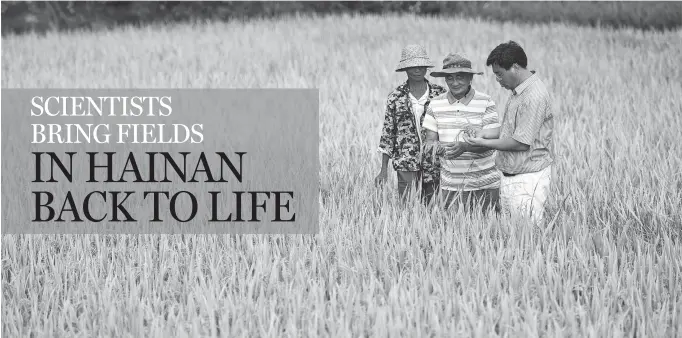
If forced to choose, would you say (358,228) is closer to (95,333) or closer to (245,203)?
(245,203)

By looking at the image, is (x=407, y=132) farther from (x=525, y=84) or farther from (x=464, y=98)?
(x=525, y=84)

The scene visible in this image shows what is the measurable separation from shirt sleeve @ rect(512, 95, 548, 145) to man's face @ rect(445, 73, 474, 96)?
358 mm

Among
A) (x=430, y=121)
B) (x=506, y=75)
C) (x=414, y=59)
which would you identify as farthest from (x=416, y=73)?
(x=506, y=75)

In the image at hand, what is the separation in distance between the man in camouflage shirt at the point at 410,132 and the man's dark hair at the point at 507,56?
1.86 feet

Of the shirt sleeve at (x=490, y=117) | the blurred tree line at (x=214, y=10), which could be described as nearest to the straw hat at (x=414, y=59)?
the shirt sleeve at (x=490, y=117)

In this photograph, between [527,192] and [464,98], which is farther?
[464,98]

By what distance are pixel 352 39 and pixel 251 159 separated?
680 cm

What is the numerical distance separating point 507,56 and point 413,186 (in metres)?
0.93

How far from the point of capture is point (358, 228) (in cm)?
362

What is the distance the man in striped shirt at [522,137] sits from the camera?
326cm

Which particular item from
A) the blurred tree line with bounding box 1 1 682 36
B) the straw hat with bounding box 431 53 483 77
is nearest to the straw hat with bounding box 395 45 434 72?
the straw hat with bounding box 431 53 483 77

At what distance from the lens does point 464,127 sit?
3.61m

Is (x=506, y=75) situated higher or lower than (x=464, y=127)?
higher

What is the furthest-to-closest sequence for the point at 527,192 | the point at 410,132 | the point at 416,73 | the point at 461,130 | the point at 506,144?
1. the point at 410,132
2. the point at 416,73
3. the point at 461,130
4. the point at 527,192
5. the point at 506,144
